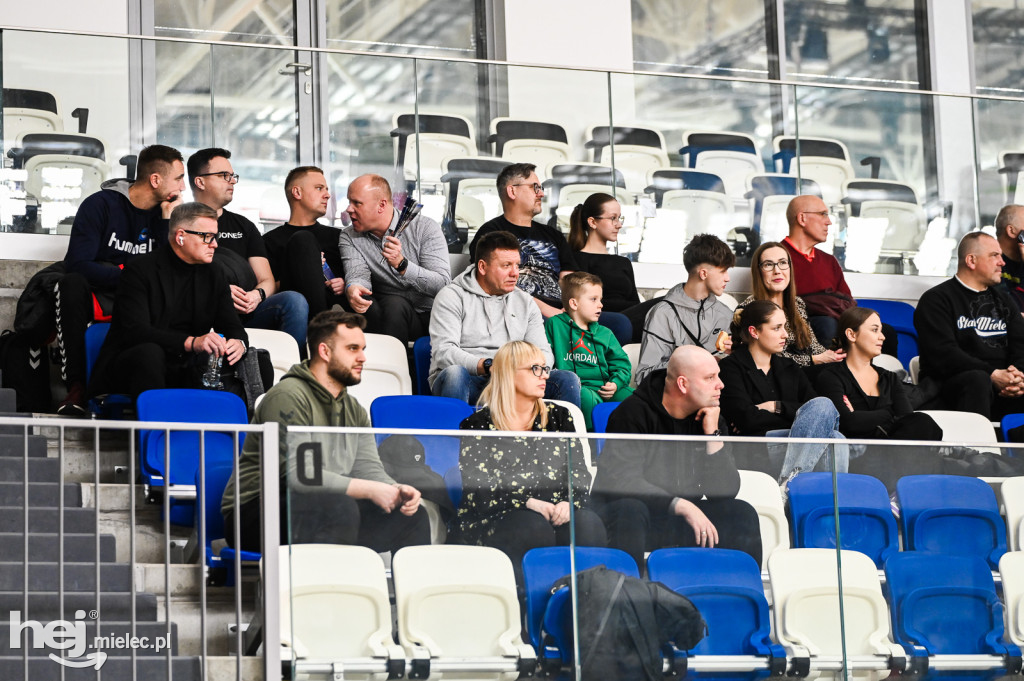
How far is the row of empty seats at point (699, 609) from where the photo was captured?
4547 mm

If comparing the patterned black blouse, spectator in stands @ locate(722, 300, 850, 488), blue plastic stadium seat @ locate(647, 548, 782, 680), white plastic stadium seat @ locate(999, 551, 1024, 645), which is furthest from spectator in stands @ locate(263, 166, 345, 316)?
white plastic stadium seat @ locate(999, 551, 1024, 645)

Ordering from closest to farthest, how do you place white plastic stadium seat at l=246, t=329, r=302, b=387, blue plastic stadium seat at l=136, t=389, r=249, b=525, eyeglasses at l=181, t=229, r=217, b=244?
blue plastic stadium seat at l=136, t=389, r=249, b=525, eyeglasses at l=181, t=229, r=217, b=244, white plastic stadium seat at l=246, t=329, r=302, b=387

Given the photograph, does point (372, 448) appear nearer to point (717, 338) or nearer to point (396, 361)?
point (396, 361)

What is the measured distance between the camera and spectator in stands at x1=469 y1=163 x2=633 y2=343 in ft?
25.0

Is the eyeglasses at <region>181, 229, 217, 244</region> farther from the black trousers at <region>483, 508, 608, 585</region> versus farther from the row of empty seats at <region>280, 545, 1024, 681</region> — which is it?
the black trousers at <region>483, 508, 608, 585</region>

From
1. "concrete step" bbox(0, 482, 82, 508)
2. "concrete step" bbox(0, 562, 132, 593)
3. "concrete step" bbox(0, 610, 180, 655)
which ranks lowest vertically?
"concrete step" bbox(0, 610, 180, 655)

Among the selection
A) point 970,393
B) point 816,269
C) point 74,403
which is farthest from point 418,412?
point 816,269

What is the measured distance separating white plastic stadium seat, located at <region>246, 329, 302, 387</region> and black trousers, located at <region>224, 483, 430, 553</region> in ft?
6.75

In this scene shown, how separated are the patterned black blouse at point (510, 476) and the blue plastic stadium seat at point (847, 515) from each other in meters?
0.70

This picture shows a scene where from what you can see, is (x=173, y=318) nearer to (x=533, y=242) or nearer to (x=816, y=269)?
(x=533, y=242)

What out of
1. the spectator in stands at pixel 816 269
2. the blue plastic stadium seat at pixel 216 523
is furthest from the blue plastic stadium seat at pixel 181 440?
the spectator in stands at pixel 816 269

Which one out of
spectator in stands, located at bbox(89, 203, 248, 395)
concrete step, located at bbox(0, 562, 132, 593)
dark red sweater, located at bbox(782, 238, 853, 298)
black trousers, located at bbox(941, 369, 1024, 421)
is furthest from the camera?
dark red sweater, located at bbox(782, 238, 853, 298)

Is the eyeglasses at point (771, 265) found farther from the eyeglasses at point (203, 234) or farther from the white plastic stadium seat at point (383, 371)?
the eyeglasses at point (203, 234)

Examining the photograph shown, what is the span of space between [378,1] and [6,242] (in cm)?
321
